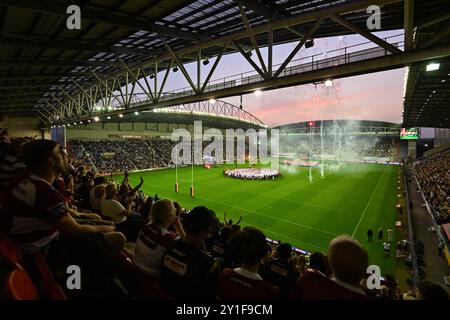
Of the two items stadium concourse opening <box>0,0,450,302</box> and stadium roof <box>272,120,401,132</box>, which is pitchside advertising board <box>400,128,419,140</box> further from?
stadium concourse opening <box>0,0,450,302</box>

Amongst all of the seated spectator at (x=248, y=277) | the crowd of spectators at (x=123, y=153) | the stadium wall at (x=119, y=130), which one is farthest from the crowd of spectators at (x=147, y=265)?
the stadium wall at (x=119, y=130)

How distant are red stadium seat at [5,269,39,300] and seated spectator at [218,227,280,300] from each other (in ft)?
5.24

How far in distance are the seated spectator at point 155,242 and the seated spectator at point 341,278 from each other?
163 centimetres

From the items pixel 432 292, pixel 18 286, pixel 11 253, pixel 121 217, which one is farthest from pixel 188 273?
pixel 121 217

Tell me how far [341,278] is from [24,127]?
4494cm

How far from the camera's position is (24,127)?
1427 inches

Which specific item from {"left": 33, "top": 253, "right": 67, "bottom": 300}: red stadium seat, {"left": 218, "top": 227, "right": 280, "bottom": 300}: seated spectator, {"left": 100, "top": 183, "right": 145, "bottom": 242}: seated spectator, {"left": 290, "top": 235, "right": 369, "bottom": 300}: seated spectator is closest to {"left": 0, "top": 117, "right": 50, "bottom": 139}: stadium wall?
{"left": 100, "top": 183, "right": 145, "bottom": 242}: seated spectator

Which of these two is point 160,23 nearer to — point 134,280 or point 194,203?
point 134,280

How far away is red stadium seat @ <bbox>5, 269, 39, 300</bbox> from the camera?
1699 mm

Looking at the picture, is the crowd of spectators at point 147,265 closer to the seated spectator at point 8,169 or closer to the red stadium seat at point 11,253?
the red stadium seat at point 11,253

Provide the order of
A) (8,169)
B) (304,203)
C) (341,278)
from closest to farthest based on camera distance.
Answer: (341,278), (8,169), (304,203)

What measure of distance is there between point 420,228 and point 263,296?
22.7 meters

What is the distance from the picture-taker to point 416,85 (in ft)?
70.9
